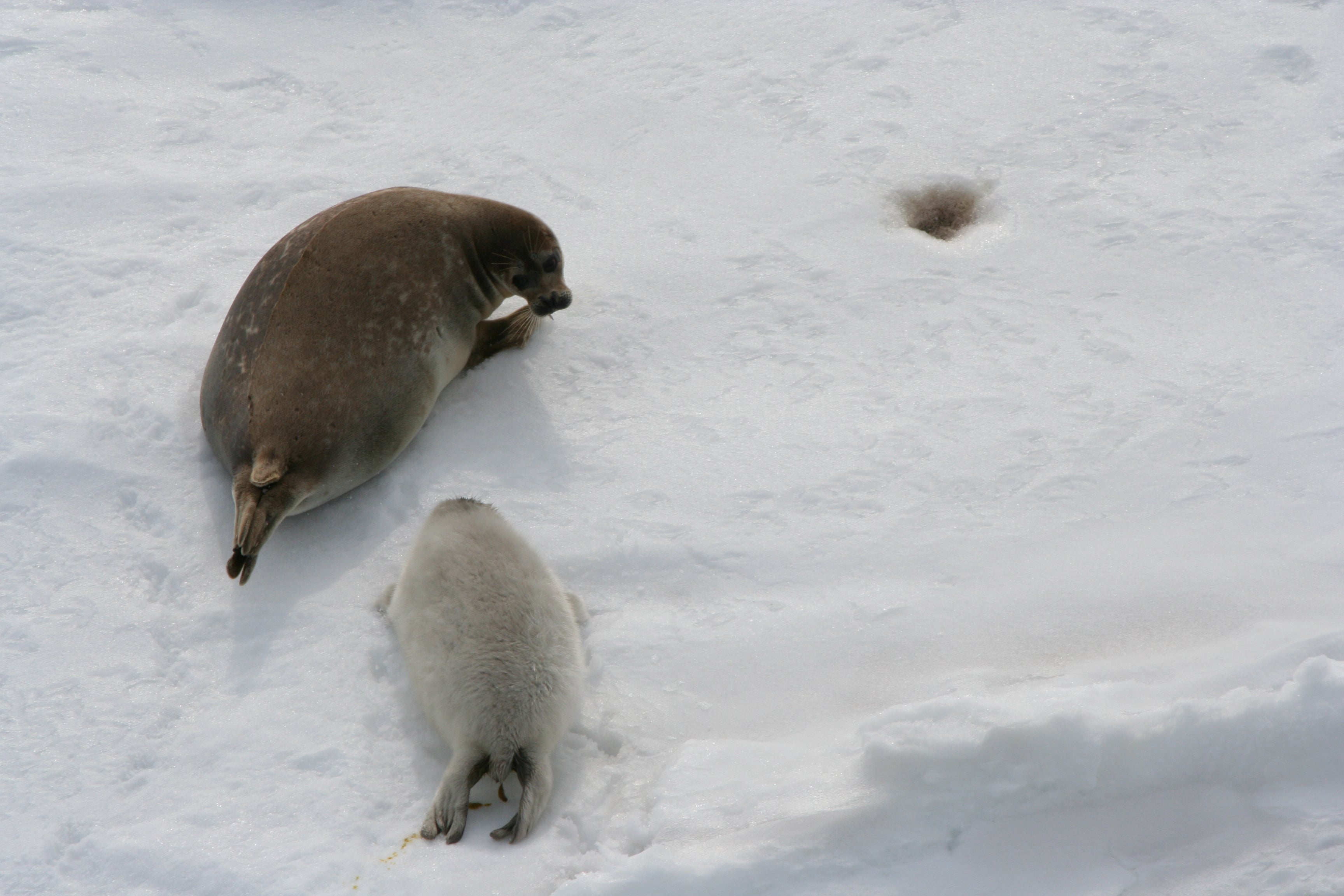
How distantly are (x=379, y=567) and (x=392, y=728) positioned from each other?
0.56 m

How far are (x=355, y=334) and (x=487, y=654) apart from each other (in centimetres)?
121

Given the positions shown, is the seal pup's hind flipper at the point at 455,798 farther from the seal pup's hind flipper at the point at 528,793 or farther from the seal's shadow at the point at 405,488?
the seal's shadow at the point at 405,488

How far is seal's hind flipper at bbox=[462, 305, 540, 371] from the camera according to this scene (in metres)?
3.63

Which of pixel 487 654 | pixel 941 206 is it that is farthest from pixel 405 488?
Answer: pixel 941 206

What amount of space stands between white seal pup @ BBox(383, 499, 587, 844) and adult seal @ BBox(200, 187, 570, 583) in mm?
424

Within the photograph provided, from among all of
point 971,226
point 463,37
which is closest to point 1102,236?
point 971,226

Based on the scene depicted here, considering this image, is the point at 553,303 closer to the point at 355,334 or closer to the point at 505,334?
the point at 505,334

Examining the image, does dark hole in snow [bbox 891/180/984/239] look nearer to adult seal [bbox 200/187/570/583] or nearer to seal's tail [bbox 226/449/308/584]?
adult seal [bbox 200/187/570/583]

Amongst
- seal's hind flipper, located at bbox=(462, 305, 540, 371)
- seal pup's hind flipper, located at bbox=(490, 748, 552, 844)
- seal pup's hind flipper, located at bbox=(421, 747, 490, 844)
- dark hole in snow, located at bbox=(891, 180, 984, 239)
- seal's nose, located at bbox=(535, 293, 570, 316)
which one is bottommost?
seal pup's hind flipper, located at bbox=(421, 747, 490, 844)

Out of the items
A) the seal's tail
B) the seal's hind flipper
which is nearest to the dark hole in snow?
the seal's hind flipper

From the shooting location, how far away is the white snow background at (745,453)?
6.97 feet

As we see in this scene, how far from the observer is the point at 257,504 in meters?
2.78

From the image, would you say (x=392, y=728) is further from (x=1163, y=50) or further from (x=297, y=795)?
(x=1163, y=50)

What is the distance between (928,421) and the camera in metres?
3.21
